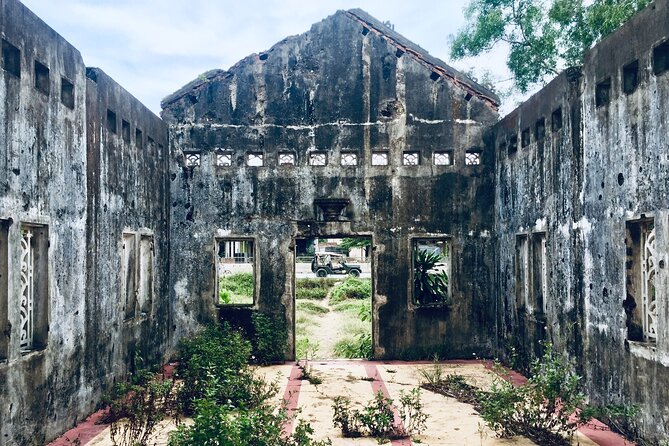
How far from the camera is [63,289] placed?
6484 millimetres

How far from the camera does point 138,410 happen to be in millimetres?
6516

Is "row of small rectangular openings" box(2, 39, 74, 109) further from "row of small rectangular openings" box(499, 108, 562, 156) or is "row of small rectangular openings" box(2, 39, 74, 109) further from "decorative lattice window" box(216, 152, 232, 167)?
"row of small rectangular openings" box(499, 108, 562, 156)

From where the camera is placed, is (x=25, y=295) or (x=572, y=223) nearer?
(x=25, y=295)

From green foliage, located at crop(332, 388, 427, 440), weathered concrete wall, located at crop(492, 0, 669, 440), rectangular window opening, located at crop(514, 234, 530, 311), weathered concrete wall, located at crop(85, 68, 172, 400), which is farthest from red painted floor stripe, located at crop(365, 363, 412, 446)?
weathered concrete wall, located at crop(85, 68, 172, 400)

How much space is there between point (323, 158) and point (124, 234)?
12.8ft

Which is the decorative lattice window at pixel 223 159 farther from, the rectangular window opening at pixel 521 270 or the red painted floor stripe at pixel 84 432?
the rectangular window opening at pixel 521 270

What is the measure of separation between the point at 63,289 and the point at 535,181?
6588 millimetres

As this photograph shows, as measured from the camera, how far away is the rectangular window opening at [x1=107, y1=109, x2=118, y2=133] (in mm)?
7945

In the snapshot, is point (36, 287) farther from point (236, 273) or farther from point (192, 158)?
point (236, 273)

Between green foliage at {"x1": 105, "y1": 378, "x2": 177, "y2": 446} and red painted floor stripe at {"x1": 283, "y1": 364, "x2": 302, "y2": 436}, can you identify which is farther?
red painted floor stripe at {"x1": 283, "y1": 364, "x2": 302, "y2": 436}

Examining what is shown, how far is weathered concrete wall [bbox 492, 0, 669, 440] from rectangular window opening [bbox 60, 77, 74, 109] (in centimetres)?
612

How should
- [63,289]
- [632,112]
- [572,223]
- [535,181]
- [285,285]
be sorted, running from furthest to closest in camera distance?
[285,285] → [535,181] → [572,223] → [63,289] → [632,112]

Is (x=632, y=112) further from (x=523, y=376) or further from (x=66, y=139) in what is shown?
(x=66, y=139)

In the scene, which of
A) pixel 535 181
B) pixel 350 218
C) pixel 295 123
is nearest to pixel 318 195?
pixel 350 218
